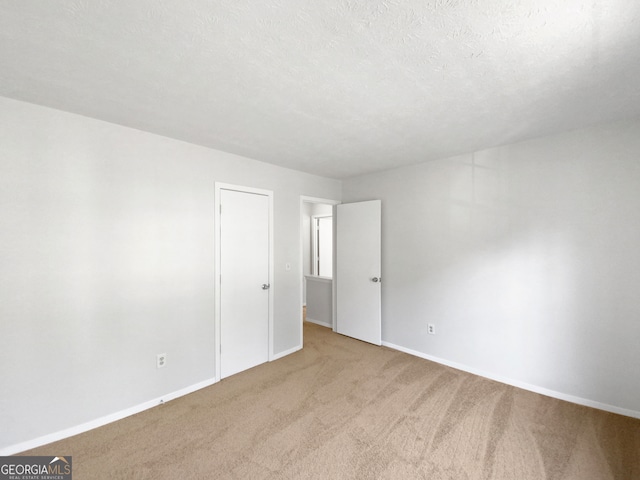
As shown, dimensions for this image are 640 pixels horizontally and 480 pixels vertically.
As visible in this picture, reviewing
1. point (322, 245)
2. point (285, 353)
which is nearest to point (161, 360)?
point (285, 353)

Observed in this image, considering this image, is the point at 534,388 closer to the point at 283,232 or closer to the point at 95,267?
the point at 283,232

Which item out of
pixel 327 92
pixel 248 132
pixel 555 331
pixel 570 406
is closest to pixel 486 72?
pixel 327 92

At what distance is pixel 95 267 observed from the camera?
219cm

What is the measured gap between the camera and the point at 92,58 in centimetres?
146

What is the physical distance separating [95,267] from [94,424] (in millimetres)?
1226

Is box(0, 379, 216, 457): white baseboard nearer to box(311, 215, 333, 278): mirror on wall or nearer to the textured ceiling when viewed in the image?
the textured ceiling

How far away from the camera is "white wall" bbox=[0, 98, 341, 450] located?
1.90 m

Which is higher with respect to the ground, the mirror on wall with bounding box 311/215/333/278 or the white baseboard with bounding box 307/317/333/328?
the mirror on wall with bounding box 311/215/333/278

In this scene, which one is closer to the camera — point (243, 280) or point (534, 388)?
point (534, 388)

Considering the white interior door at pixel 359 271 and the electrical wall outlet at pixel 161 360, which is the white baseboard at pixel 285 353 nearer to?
the white interior door at pixel 359 271

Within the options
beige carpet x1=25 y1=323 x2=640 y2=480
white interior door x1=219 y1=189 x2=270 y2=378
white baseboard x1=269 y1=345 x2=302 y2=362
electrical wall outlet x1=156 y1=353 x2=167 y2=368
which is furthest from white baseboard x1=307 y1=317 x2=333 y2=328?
electrical wall outlet x1=156 y1=353 x2=167 y2=368

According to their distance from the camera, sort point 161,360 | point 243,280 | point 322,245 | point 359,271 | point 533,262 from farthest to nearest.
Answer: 1. point 322,245
2. point 359,271
3. point 243,280
4. point 533,262
5. point 161,360

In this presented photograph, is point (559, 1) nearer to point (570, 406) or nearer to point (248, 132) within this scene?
point (248, 132)

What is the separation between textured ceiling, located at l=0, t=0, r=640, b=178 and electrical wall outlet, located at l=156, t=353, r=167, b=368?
6.60 feet
